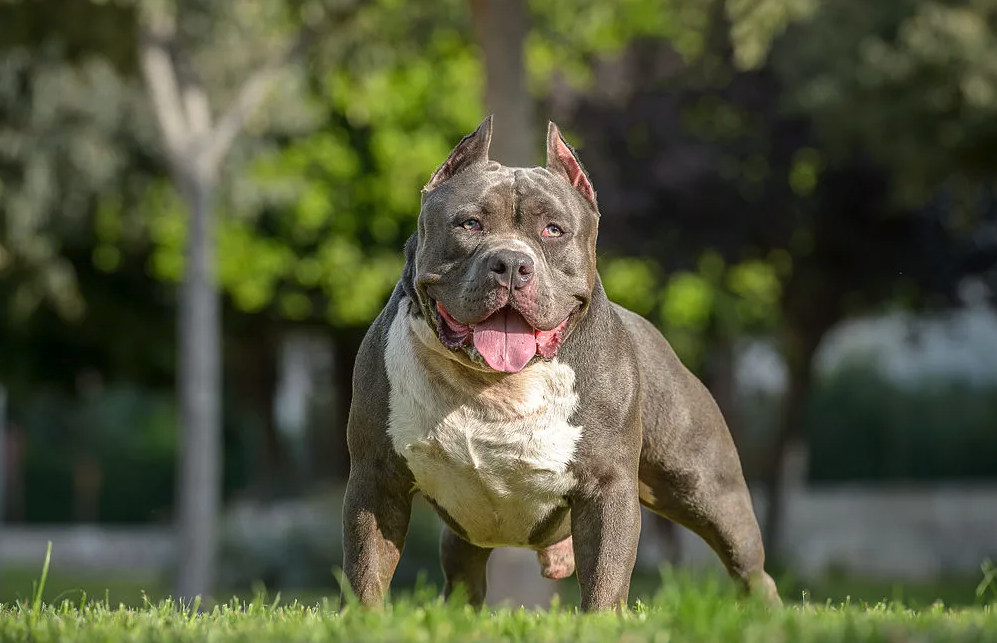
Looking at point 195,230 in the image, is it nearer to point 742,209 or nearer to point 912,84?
point 742,209

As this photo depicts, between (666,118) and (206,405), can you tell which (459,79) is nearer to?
(666,118)

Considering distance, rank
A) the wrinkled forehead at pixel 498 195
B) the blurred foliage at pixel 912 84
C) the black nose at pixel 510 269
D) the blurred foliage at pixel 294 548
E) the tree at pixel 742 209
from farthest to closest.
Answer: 1. the blurred foliage at pixel 294 548
2. the tree at pixel 742 209
3. the blurred foliage at pixel 912 84
4. the wrinkled forehead at pixel 498 195
5. the black nose at pixel 510 269

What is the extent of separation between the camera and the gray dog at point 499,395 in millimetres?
4543

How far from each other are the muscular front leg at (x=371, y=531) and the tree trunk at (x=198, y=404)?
428 inches

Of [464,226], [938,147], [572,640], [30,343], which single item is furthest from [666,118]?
[572,640]

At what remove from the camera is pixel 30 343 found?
2505 centimetres

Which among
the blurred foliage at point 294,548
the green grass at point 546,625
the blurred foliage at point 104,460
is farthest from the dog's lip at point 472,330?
the blurred foliage at point 104,460

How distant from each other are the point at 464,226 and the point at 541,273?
0.32m

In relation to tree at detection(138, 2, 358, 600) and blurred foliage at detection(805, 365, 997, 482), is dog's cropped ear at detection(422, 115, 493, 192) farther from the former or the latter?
blurred foliage at detection(805, 365, 997, 482)

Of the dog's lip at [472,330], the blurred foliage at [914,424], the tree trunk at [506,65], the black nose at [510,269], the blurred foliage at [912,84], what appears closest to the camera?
the black nose at [510,269]

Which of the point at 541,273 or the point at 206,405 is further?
the point at 206,405

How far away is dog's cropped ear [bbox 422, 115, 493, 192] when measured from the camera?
15.8 ft

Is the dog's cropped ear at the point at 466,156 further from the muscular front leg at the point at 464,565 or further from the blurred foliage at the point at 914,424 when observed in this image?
the blurred foliage at the point at 914,424

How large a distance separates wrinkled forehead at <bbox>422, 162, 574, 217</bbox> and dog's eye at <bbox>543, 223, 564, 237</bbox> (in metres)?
0.05
